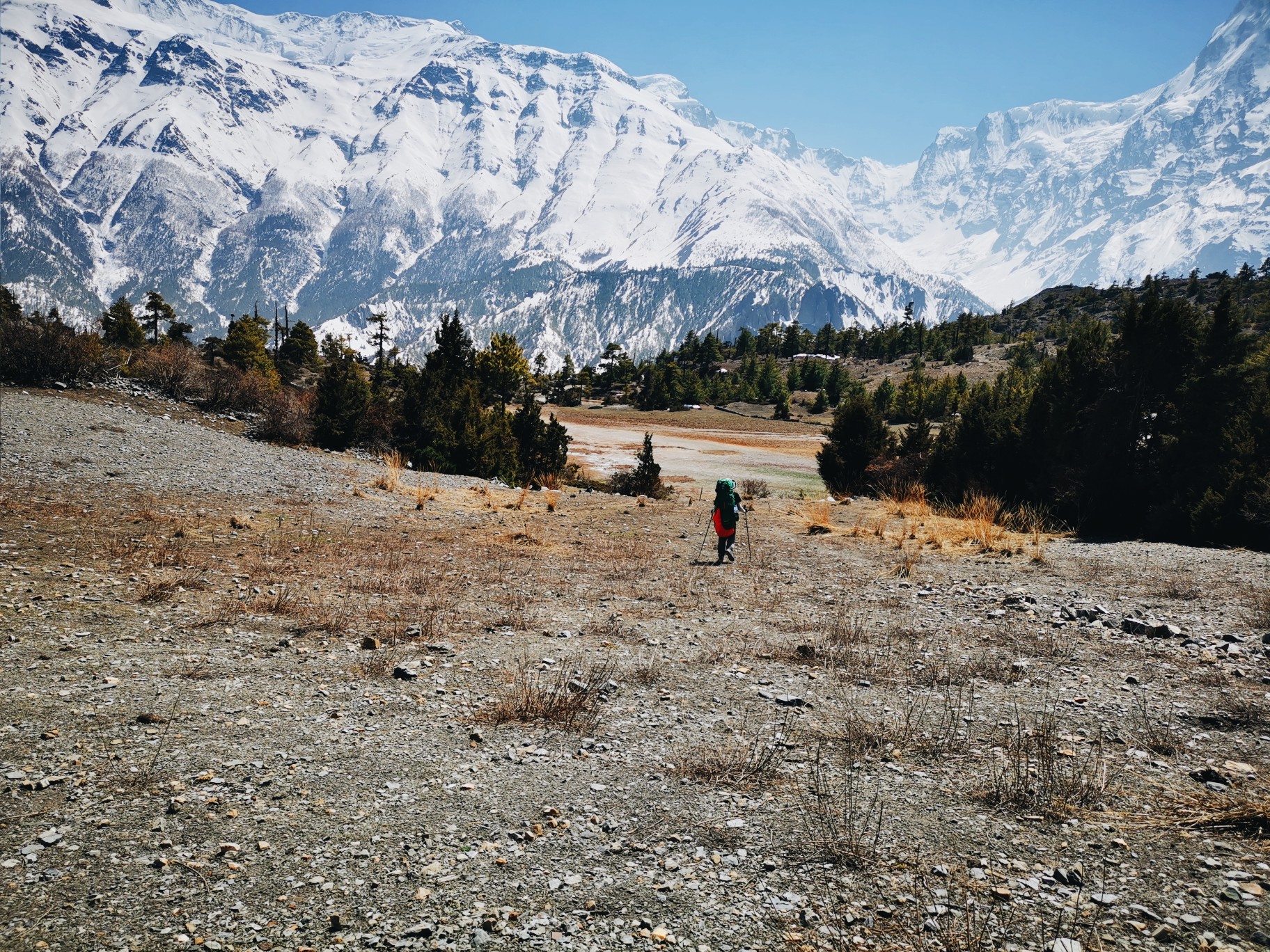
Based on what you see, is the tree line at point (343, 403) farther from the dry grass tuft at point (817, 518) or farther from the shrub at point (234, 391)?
the dry grass tuft at point (817, 518)

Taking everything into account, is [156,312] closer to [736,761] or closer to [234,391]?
[234,391]

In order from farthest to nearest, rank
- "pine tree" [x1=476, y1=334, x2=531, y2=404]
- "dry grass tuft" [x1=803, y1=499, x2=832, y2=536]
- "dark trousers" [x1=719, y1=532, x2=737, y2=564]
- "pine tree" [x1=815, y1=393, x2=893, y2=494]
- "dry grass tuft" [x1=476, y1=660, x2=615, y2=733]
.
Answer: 1. "pine tree" [x1=476, y1=334, x2=531, y2=404]
2. "pine tree" [x1=815, y1=393, x2=893, y2=494]
3. "dry grass tuft" [x1=803, y1=499, x2=832, y2=536]
4. "dark trousers" [x1=719, y1=532, x2=737, y2=564]
5. "dry grass tuft" [x1=476, y1=660, x2=615, y2=733]

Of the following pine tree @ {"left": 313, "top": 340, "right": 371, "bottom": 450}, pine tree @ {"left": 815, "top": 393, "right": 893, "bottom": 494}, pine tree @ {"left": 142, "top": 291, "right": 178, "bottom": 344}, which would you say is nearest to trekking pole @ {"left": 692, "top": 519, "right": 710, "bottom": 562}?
pine tree @ {"left": 815, "top": 393, "right": 893, "bottom": 494}

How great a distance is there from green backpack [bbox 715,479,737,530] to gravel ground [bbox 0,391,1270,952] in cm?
304

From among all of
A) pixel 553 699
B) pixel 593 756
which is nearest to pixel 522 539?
pixel 553 699

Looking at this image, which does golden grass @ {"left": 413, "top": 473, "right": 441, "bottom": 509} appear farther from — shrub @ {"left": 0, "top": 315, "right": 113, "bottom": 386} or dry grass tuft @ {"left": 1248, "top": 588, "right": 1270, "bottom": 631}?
dry grass tuft @ {"left": 1248, "top": 588, "right": 1270, "bottom": 631}

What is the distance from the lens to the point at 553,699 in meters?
6.73

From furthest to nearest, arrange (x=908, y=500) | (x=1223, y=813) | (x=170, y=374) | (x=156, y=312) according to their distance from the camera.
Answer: (x=156, y=312) → (x=170, y=374) → (x=908, y=500) → (x=1223, y=813)

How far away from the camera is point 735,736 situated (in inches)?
250

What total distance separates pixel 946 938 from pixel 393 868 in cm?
332

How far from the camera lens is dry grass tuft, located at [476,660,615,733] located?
646cm

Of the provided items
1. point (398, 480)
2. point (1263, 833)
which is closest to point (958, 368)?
point (398, 480)

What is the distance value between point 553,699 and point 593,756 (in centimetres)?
100

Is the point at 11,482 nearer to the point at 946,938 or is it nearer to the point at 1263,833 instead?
the point at 946,938
